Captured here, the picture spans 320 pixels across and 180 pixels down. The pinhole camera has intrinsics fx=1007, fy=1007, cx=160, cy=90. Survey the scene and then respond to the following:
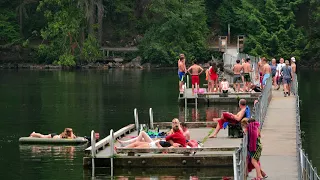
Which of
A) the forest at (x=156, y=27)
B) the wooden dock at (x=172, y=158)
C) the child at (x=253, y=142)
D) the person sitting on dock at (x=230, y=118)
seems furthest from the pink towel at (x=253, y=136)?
the forest at (x=156, y=27)

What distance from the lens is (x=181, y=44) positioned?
85.4 meters

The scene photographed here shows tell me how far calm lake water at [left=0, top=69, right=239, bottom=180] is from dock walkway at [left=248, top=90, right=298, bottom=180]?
1.66m

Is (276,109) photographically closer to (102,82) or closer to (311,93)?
(311,93)

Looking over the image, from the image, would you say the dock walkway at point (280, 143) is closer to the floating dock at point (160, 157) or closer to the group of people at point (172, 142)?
the floating dock at point (160, 157)

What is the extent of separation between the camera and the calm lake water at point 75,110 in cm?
2731

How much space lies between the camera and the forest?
269 feet

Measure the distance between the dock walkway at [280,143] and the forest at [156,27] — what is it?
4465 cm

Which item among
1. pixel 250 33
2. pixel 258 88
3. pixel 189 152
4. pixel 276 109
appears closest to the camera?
pixel 189 152

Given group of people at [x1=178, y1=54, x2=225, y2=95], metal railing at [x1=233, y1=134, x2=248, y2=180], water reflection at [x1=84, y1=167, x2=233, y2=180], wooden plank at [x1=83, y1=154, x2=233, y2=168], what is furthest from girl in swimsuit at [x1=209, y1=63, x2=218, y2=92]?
metal railing at [x1=233, y1=134, x2=248, y2=180]

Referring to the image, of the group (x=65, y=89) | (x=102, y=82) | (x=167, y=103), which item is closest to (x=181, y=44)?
(x=102, y=82)

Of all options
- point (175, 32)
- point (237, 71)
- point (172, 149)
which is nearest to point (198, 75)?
point (237, 71)

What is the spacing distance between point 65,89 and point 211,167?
108 feet

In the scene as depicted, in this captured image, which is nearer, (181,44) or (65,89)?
(65,89)

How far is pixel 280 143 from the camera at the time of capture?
2642 cm
